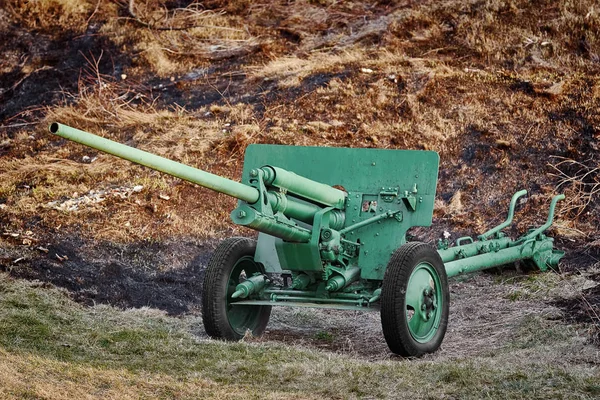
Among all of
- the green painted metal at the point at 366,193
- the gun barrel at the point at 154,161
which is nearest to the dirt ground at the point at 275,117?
the green painted metal at the point at 366,193

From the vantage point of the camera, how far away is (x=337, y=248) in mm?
7348

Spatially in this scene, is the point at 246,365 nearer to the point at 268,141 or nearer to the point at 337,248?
the point at 337,248

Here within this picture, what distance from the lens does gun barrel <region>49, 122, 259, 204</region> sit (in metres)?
5.85

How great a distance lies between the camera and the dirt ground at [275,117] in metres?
9.85

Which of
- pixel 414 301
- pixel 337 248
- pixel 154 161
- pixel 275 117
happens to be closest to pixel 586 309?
pixel 414 301

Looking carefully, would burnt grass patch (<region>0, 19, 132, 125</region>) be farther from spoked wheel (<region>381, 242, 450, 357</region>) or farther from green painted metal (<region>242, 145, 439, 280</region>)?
spoked wheel (<region>381, 242, 450, 357</region>)

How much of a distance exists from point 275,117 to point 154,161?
22.3 ft

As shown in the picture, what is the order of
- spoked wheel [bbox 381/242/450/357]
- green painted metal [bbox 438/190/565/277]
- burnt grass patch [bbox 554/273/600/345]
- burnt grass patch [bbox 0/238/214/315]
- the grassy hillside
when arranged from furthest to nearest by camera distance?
burnt grass patch [bbox 0/238/214/315], green painted metal [bbox 438/190/565/277], burnt grass patch [bbox 554/273/600/345], spoked wheel [bbox 381/242/450/357], the grassy hillside

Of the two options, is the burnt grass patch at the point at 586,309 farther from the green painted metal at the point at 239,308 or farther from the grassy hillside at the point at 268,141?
the green painted metal at the point at 239,308

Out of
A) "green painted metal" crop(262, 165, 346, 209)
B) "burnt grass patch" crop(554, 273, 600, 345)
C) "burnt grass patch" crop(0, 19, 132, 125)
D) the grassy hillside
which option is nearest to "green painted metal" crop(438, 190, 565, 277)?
the grassy hillside

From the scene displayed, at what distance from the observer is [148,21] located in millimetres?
15695

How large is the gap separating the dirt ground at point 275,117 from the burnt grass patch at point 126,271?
0.09 ft

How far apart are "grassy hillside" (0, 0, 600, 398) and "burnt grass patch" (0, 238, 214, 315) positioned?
0.03 metres

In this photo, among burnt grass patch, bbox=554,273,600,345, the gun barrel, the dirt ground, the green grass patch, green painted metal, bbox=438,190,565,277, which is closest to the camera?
the green grass patch
